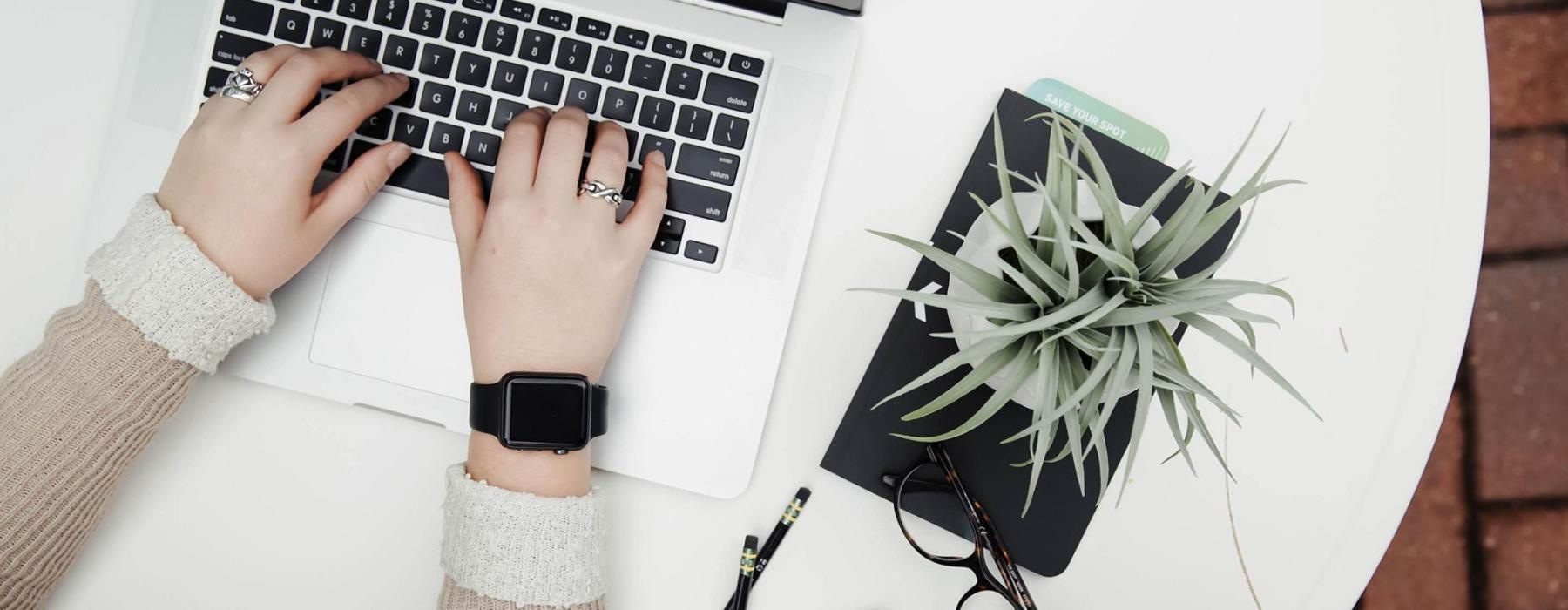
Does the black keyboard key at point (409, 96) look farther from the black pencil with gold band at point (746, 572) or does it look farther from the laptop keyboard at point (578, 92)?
the black pencil with gold band at point (746, 572)

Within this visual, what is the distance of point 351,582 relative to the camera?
2.06 ft

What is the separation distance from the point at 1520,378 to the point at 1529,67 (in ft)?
1.29

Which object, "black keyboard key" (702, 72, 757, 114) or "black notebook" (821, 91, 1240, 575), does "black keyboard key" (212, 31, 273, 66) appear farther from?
"black notebook" (821, 91, 1240, 575)

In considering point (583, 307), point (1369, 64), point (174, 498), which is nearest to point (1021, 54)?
point (1369, 64)

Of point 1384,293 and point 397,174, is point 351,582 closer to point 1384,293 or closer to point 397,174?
point 397,174

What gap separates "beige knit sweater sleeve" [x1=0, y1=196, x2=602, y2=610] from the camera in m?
0.56

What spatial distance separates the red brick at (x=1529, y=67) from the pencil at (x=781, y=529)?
108cm

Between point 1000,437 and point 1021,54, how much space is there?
26 cm

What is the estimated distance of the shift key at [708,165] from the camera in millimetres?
583

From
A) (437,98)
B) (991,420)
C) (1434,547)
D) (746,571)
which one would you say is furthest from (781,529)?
(1434,547)

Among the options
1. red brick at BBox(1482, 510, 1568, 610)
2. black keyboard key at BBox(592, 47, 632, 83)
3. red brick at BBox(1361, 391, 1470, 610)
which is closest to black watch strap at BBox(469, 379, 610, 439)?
black keyboard key at BBox(592, 47, 632, 83)

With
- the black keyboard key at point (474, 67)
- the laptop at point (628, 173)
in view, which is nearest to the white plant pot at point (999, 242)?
the laptop at point (628, 173)

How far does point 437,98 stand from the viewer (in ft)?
1.94

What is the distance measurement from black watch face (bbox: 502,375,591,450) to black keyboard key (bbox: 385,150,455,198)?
14 cm
